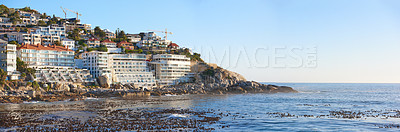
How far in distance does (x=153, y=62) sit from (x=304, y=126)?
3921 inches

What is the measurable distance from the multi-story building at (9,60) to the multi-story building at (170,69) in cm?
5135

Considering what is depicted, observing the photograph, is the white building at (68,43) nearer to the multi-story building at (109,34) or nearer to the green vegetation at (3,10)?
the multi-story building at (109,34)

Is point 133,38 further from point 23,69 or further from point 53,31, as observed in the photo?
point 23,69

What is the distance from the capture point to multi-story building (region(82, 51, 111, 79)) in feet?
380

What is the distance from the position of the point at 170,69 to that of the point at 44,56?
46674 mm

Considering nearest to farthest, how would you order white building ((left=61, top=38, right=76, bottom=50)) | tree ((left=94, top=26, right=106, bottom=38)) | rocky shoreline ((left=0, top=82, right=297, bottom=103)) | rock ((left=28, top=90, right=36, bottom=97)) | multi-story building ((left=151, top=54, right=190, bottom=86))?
rocky shoreline ((left=0, top=82, right=297, bottom=103))
rock ((left=28, top=90, right=36, bottom=97))
multi-story building ((left=151, top=54, right=190, bottom=86))
white building ((left=61, top=38, right=76, bottom=50))
tree ((left=94, top=26, right=106, bottom=38))

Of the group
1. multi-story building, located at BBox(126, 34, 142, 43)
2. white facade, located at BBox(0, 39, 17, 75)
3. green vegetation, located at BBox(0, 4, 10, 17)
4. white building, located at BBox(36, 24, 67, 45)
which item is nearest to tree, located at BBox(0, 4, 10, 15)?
green vegetation, located at BBox(0, 4, 10, 17)

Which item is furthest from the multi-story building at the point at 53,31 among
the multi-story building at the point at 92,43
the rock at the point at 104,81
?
the rock at the point at 104,81

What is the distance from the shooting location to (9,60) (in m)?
96.6

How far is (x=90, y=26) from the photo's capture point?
18675 centimetres

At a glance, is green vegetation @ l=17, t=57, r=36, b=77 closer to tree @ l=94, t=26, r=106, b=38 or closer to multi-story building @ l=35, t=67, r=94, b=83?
multi-story building @ l=35, t=67, r=94, b=83

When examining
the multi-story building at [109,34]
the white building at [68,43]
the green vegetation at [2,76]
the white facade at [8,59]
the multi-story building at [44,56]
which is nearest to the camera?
the green vegetation at [2,76]

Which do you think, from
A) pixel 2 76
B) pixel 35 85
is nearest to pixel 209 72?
pixel 35 85

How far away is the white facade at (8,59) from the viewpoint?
95312mm
